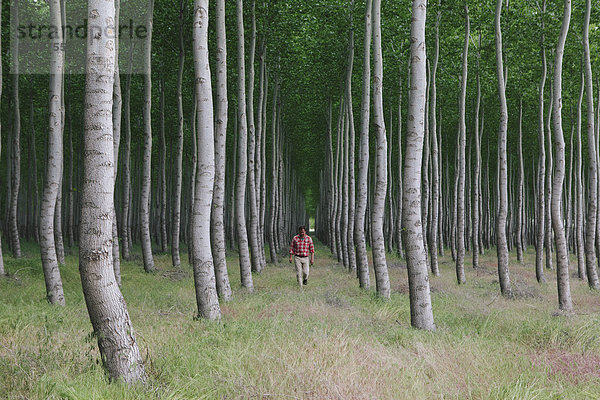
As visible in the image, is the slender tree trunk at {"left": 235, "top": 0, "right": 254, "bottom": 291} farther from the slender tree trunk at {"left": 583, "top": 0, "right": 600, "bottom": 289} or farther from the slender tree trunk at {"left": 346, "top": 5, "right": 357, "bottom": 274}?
the slender tree trunk at {"left": 583, "top": 0, "right": 600, "bottom": 289}

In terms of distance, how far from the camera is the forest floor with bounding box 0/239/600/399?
4.03m

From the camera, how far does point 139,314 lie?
744cm

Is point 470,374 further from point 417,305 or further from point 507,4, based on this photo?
point 507,4

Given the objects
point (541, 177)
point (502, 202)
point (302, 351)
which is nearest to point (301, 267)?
point (502, 202)

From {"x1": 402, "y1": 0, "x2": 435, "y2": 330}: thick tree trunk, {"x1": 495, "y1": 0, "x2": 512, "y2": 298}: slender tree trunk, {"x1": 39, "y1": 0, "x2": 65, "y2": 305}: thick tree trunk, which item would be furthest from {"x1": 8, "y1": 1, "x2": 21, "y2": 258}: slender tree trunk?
{"x1": 495, "y1": 0, "x2": 512, "y2": 298}: slender tree trunk

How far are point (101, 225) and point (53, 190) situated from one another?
577 centimetres

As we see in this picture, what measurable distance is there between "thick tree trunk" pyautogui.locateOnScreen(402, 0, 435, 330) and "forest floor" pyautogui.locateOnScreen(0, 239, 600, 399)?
53 centimetres

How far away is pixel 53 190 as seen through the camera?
8.81 meters

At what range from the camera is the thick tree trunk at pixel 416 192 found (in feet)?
24.2

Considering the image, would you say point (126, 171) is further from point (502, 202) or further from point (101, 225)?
point (502, 202)

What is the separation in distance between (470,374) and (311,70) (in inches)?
673

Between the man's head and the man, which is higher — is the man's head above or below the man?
above

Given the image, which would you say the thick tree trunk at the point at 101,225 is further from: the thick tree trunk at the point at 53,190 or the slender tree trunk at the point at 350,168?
the slender tree trunk at the point at 350,168

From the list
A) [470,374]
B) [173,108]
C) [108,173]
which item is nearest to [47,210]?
[108,173]
